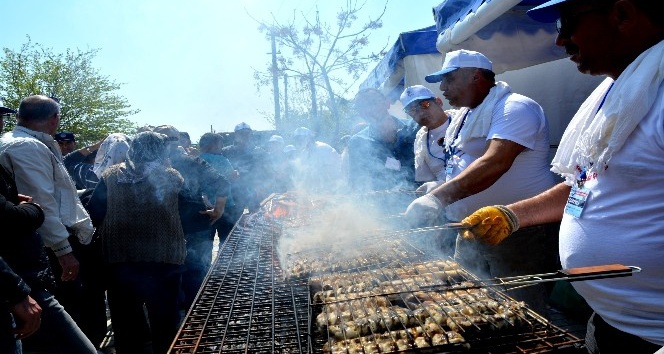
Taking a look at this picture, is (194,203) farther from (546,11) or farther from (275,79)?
(275,79)

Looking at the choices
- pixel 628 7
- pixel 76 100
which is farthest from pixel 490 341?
pixel 76 100

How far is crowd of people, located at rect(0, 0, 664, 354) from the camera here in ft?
4.95

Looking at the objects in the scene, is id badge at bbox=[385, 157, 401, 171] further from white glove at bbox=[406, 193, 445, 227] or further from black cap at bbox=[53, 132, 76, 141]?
black cap at bbox=[53, 132, 76, 141]

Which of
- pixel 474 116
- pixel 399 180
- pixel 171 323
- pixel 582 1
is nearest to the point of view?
pixel 582 1

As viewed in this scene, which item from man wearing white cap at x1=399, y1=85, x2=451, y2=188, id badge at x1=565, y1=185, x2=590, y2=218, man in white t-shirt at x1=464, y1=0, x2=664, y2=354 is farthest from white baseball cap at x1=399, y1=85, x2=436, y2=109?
id badge at x1=565, y1=185, x2=590, y2=218

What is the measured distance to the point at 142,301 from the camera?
4.15 m

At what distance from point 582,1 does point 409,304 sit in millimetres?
1760

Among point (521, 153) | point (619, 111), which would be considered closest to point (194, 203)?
point (521, 153)

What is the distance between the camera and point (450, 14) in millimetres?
4941

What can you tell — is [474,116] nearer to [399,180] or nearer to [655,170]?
[655,170]

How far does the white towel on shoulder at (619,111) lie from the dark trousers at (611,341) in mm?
703

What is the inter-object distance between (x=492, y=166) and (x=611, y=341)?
1527mm

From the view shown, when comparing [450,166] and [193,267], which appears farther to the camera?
[193,267]

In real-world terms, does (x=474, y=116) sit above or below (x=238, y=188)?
above
